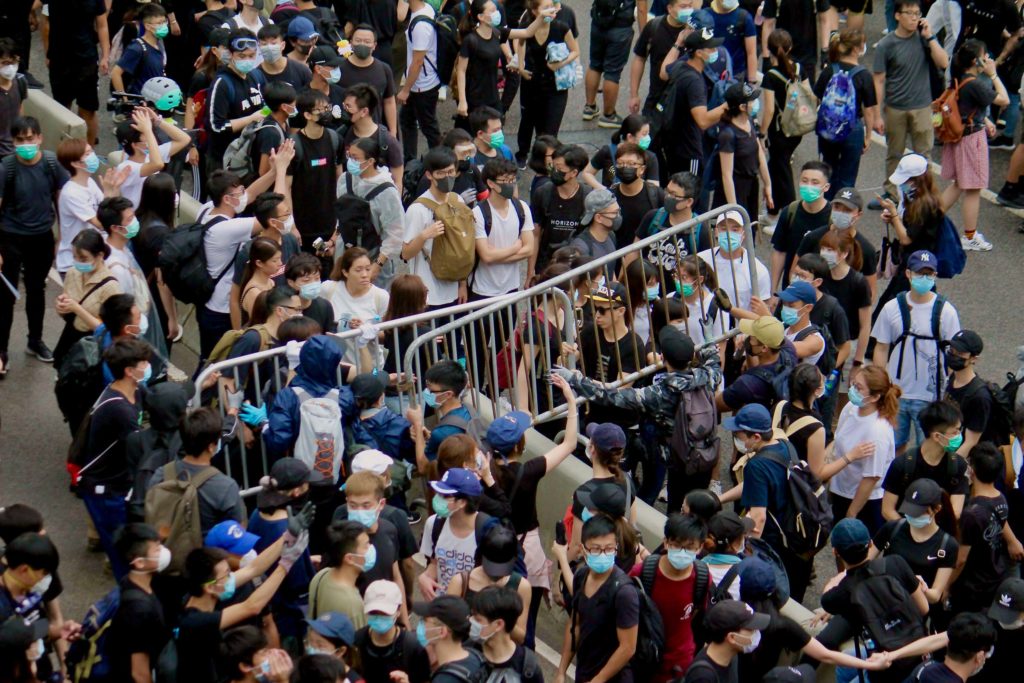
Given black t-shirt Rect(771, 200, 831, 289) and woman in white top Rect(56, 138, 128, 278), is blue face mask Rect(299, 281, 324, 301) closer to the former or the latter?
woman in white top Rect(56, 138, 128, 278)

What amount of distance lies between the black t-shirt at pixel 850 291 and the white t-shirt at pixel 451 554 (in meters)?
3.94

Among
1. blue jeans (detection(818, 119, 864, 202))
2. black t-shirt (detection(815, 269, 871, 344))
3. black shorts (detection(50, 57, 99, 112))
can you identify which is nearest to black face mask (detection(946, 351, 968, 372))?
black t-shirt (detection(815, 269, 871, 344))

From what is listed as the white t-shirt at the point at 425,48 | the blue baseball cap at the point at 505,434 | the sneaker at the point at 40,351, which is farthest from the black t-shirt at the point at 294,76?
the blue baseball cap at the point at 505,434

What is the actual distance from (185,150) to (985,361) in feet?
20.6

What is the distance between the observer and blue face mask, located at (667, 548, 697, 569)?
7910 millimetres

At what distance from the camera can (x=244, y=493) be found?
9203 mm

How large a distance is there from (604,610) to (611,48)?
867cm

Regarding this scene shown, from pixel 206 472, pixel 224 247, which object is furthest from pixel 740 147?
pixel 206 472

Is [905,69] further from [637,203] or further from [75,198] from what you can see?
[75,198]

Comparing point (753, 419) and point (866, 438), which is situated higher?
point (753, 419)

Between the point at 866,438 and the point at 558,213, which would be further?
the point at 558,213

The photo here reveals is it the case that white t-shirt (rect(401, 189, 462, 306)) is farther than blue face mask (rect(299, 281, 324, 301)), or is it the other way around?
white t-shirt (rect(401, 189, 462, 306))

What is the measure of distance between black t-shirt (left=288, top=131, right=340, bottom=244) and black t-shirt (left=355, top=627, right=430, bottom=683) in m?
4.72

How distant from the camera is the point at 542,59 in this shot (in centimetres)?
1443
